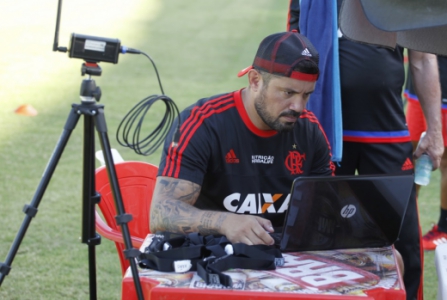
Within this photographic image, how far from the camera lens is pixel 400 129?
3637mm

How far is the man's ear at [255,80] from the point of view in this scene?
9.36 ft

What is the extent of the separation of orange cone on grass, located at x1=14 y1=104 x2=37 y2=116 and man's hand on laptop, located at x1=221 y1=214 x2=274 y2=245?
5.78 metres

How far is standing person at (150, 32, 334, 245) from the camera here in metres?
2.72

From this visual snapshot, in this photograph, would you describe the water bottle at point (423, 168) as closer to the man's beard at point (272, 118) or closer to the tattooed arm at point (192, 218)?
the man's beard at point (272, 118)

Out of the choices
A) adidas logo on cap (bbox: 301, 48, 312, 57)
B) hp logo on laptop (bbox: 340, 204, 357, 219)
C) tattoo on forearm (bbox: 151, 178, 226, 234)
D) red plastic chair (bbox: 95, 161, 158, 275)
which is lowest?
red plastic chair (bbox: 95, 161, 158, 275)

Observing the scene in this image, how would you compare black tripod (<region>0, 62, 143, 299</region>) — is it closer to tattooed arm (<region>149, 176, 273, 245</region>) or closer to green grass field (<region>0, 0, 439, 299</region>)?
tattooed arm (<region>149, 176, 273, 245</region>)

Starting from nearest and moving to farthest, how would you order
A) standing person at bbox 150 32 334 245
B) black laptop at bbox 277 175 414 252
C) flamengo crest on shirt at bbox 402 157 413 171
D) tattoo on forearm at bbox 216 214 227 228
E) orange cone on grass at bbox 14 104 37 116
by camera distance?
black laptop at bbox 277 175 414 252
tattoo on forearm at bbox 216 214 227 228
standing person at bbox 150 32 334 245
flamengo crest on shirt at bbox 402 157 413 171
orange cone on grass at bbox 14 104 37 116

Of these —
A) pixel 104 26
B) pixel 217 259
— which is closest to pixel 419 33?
pixel 217 259

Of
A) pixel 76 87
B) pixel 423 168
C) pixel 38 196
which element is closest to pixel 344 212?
pixel 38 196

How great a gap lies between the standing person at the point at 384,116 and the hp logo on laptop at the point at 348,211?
108 cm

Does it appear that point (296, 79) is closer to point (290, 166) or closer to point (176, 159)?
point (290, 166)

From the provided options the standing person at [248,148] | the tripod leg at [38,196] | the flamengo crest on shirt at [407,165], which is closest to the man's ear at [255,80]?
the standing person at [248,148]

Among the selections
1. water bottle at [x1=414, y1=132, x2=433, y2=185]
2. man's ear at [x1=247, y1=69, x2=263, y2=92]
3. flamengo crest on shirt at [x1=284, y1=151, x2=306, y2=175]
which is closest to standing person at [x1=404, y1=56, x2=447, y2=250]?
water bottle at [x1=414, y1=132, x2=433, y2=185]

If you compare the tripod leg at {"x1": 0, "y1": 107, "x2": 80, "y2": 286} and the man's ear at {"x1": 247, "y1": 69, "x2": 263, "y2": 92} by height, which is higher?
the man's ear at {"x1": 247, "y1": 69, "x2": 263, "y2": 92}
